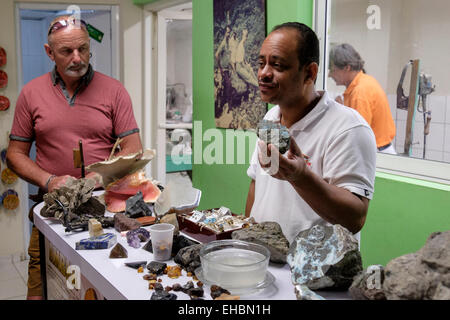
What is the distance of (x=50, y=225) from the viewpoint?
178 cm

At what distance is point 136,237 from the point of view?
153 centimetres

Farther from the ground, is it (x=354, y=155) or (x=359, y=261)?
(x=354, y=155)

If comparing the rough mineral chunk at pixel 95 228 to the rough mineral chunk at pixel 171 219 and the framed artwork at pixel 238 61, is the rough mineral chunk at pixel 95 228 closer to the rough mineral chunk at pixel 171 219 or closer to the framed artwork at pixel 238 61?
the rough mineral chunk at pixel 171 219

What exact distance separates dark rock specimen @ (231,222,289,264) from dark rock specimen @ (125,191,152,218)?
546 millimetres

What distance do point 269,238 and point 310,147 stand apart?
1.36 ft

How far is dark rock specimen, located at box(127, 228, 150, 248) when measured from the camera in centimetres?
152

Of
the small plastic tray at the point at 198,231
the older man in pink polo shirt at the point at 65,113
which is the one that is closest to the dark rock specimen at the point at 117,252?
the small plastic tray at the point at 198,231

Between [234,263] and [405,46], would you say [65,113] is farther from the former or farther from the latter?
[405,46]

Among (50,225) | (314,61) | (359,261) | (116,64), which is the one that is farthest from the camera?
(116,64)

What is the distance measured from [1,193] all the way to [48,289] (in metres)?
2.17

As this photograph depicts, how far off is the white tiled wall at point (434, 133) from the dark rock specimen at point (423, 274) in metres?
1.49

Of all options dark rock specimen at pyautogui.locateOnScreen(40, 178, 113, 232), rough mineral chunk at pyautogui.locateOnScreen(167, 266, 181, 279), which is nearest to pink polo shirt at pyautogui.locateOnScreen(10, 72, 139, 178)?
dark rock specimen at pyautogui.locateOnScreen(40, 178, 113, 232)

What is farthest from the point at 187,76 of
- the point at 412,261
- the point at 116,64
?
the point at 412,261
